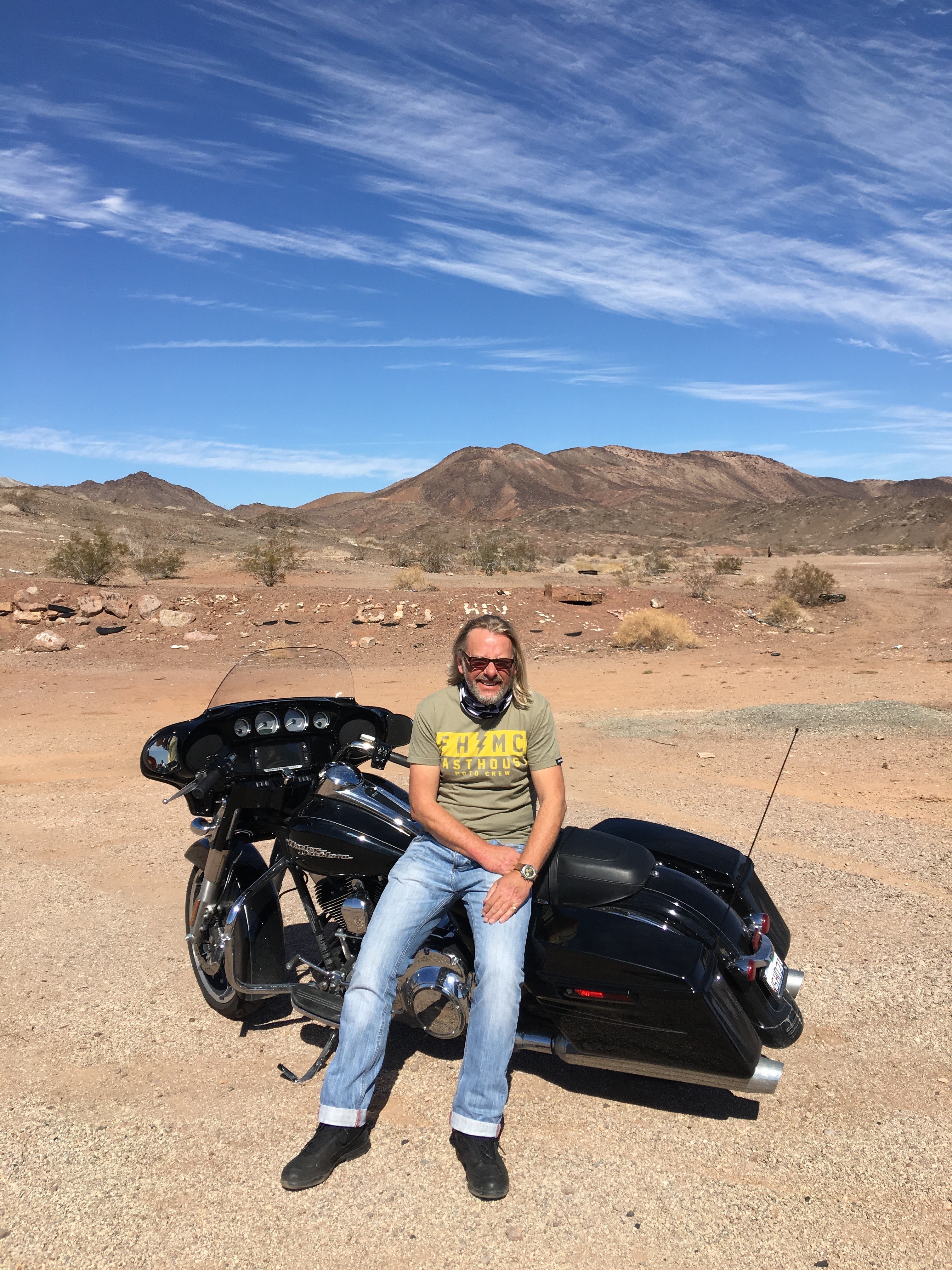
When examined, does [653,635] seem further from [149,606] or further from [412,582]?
[149,606]

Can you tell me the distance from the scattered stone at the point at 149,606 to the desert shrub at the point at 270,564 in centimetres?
458

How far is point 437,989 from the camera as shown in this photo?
10.2 feet

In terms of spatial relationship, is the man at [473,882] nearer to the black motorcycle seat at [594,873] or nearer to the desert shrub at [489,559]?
the black motorcycle seat at [594,873]

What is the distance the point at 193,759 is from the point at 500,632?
1.32m

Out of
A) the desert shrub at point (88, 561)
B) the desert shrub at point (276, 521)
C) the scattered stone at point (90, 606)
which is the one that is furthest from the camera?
the desert shrub at point (276, 521)

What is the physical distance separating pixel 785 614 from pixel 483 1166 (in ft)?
60.2

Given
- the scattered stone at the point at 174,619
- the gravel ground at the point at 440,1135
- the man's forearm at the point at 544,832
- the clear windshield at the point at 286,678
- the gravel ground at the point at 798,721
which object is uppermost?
the clear windshield at the point at 286,678

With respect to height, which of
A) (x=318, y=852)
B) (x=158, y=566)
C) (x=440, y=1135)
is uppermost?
(x=158, y=566)

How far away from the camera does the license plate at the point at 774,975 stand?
3.03 m

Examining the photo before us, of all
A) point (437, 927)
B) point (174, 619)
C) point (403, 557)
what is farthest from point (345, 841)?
point (403, 557)

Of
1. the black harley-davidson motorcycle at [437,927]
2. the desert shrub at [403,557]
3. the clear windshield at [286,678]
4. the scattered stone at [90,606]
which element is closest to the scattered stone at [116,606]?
the scattered stone at [90,606]

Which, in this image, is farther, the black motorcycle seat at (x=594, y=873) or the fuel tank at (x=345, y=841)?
the fuel tank at (x=345, y=841)

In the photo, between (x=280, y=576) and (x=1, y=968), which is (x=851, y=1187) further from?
(x=280, y=576)

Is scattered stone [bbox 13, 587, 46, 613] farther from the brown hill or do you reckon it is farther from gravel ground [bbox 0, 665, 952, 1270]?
the brown hill
